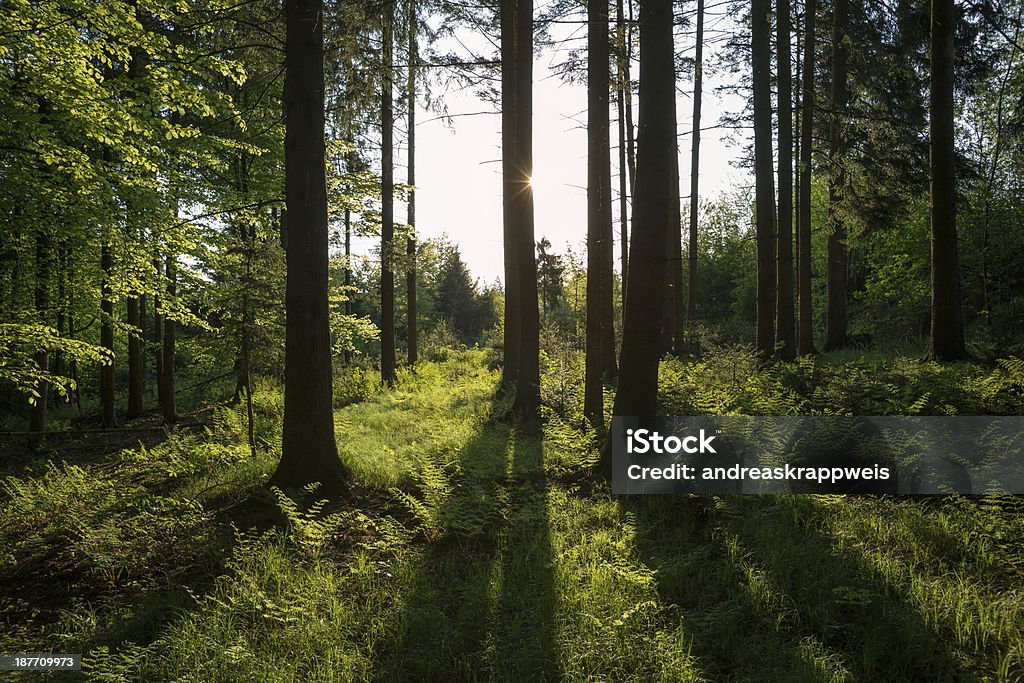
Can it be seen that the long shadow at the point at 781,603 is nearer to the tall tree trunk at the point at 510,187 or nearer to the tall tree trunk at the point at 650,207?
the tall tree trunk at the point at 650,207

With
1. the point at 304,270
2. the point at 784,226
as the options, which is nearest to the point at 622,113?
the point at 784,226

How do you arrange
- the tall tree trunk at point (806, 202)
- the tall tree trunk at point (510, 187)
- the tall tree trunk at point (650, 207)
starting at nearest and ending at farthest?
1. the tall tree trunk at point (650, 207)
2. the tall tree trunk at point (510, 187)
3. the tall tree trunk at point (806, 202)

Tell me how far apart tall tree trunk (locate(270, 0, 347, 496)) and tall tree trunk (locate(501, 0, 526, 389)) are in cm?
498

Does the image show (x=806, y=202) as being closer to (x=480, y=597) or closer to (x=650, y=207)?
(x=650, y=207)

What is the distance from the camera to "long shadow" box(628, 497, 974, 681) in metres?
2.96

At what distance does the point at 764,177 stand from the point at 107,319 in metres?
14.8

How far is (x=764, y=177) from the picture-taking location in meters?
12.4

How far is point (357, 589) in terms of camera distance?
398cm

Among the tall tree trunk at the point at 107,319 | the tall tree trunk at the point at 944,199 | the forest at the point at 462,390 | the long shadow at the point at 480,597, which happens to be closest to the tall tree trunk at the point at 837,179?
the forest at the point at 462,390

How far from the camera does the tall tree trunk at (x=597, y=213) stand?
9.04 m

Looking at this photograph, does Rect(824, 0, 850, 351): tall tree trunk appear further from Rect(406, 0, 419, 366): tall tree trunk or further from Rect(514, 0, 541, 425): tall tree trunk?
Rect(406, 0, 419, 366): tall tree trunk

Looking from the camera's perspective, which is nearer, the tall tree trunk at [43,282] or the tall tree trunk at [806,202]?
the tall tree trunk at [43,282]

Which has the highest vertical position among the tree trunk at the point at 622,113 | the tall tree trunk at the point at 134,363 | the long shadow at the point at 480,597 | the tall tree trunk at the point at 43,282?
the tree trunk at the point at 622,113

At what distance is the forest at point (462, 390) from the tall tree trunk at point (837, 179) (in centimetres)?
12
